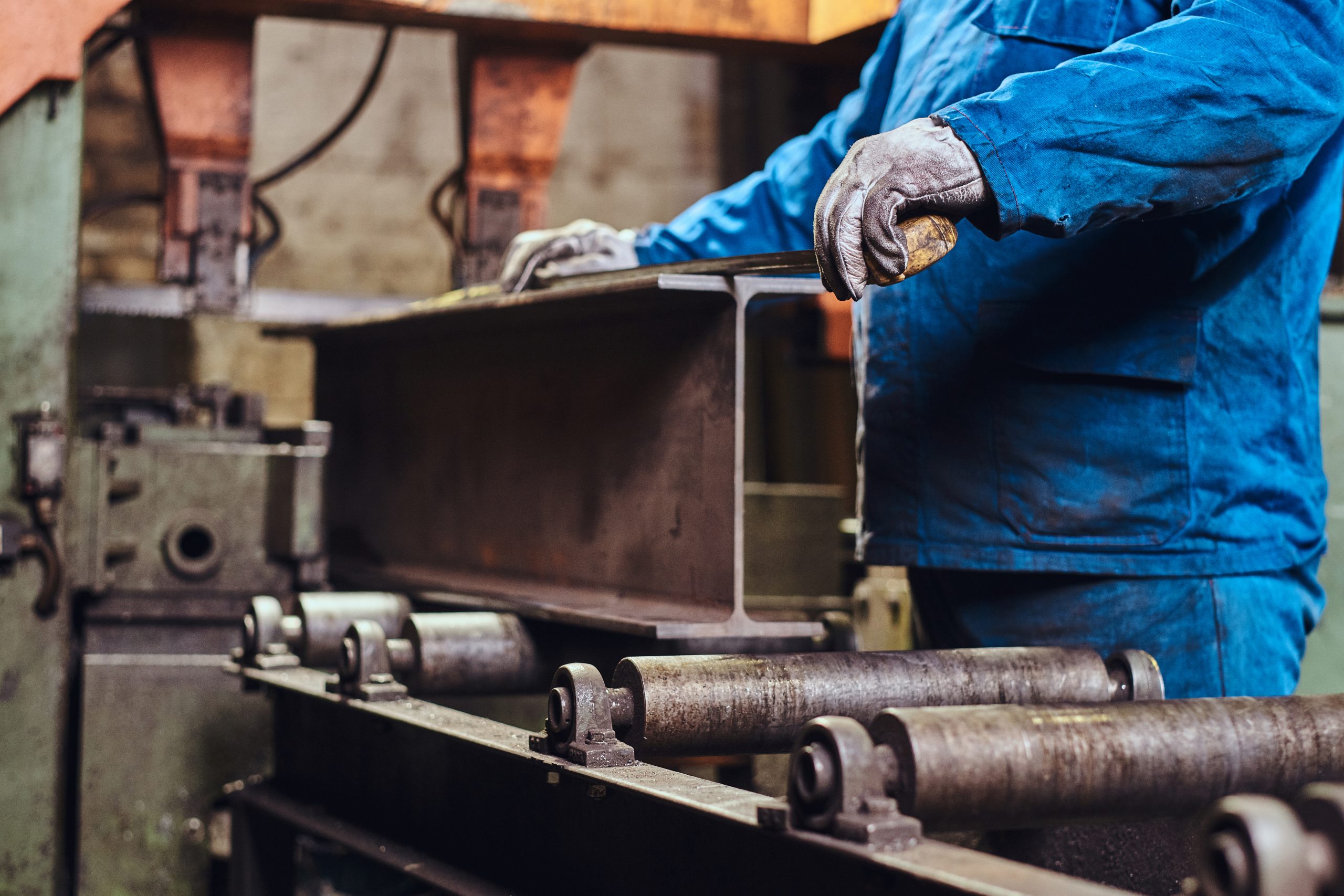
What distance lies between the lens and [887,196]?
3.65 feet

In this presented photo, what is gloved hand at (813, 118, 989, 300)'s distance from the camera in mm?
1111

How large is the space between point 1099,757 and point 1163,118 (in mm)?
539

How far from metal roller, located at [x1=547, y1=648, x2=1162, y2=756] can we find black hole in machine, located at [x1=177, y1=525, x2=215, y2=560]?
1.34 meters

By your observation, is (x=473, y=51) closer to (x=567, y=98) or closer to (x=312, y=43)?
(x=567, y=98)

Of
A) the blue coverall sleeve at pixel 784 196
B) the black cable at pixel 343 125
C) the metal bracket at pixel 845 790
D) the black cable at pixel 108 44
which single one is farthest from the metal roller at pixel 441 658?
the black cable at pixel 343 125

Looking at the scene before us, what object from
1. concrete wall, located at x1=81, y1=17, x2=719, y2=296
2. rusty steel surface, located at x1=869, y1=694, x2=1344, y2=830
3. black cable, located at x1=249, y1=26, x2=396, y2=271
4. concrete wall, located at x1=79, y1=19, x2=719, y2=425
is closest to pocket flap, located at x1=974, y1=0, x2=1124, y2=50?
rusty steel surface, located at x1=869, y1=694, x2=1344, y2=830

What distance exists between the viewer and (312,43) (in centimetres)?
588

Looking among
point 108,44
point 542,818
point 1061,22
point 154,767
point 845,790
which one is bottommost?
point 154,767

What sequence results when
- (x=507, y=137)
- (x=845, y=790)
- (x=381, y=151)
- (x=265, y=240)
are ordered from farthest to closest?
(x=381, y=151) < (x=265, y=240) < (x=507, y=137) < (x=845, y=790)

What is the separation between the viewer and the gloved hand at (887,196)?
111cm

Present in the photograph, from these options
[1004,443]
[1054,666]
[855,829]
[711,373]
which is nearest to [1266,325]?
[1004,443]

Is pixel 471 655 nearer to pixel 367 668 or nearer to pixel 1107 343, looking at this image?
pixel 367 668

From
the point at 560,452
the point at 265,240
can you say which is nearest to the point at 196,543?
the point at 560,452

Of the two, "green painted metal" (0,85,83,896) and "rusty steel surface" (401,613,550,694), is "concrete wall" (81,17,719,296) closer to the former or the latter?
"green painted metal" (0,85,83,896)
